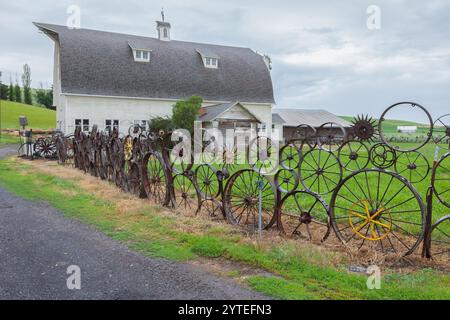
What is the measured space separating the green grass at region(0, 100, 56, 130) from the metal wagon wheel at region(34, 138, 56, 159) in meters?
29.5

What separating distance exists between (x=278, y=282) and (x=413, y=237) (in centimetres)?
312

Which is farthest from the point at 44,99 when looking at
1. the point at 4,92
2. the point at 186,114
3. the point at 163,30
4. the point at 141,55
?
the point at 186,114

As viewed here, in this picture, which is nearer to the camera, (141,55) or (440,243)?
(440,243)

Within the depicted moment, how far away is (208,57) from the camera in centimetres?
3125

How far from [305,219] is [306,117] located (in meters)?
39.2

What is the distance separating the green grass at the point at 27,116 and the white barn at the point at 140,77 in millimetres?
21350

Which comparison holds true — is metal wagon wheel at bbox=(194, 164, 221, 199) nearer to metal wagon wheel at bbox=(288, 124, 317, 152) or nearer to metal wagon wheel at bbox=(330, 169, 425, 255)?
metal wagon wheel at bbox=(288, 124, 317, 152)

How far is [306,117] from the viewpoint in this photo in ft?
146

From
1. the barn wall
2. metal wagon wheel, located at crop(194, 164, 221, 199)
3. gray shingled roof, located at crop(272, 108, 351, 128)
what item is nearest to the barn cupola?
the barn wall

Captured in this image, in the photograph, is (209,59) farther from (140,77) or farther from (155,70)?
(140,77)

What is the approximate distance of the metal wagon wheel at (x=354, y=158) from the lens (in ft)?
21.6

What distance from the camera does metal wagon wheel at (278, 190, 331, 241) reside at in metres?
6.25

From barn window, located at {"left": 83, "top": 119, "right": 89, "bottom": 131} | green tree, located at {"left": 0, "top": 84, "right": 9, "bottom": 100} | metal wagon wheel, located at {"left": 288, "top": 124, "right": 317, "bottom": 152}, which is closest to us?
metal wagon wheel, located at {"left": 288, "top": 124, "right": 317, "bottom": 152}
